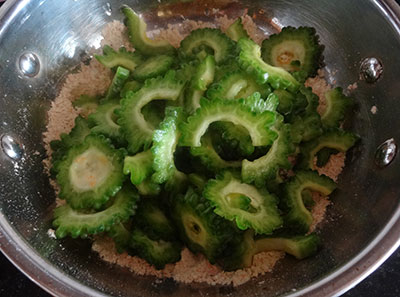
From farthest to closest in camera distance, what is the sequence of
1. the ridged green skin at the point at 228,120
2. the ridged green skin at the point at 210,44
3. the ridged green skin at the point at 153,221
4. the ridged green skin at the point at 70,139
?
1. the ridged green skin at the point at 210,44
2. the ridged green skin at the point at 70,139
3. the ridged green skin at the point at 153,221
4. the ridged green skin at the point at 228,120

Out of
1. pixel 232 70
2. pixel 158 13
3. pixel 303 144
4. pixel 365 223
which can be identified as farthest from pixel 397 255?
pixel 158 13

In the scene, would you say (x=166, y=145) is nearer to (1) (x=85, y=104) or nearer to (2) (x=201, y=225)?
(2) (x=201, y=225)

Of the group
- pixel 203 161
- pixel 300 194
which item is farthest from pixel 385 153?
pixel 203 161

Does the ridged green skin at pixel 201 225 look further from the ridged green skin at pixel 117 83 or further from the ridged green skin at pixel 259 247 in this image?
the ridged green skin at pixel 117 83

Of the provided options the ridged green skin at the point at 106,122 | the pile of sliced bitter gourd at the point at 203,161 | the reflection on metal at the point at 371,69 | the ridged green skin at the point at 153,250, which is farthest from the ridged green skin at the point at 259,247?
the reflection on metal at the point at 371,69

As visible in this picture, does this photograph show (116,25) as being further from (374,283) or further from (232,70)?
(374,283)

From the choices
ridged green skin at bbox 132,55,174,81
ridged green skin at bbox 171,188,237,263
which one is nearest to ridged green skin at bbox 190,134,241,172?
ridged green skin at bbox 171,188,237,263
